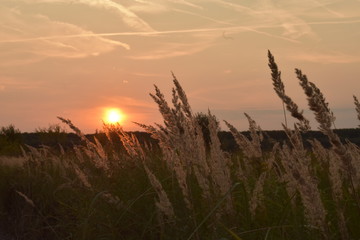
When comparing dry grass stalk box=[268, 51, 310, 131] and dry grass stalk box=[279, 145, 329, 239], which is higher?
dry grass stalk box=[268, 51, 310, 131]

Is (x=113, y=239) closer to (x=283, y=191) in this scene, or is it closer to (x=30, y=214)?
(x=283, y=191)

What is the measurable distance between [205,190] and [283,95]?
1.31m

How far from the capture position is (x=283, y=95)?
1.79 m

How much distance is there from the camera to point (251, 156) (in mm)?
3566

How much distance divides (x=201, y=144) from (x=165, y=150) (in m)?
1.15

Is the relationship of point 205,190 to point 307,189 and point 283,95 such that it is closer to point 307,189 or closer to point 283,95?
point 307,189

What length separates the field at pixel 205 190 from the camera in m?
2.05

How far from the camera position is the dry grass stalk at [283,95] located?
1.78 m

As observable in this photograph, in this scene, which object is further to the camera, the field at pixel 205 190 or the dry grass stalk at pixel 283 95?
the field at pixel 205 190

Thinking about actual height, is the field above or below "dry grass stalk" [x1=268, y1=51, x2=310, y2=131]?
below

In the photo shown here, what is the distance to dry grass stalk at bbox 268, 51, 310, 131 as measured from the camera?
1.78 meters

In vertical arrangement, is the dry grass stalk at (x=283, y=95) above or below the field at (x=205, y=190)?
above

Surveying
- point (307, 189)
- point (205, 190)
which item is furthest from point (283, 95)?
point (205, 190)

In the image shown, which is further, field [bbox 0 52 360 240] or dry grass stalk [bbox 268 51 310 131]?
field [bbox 0 52 360 240]
